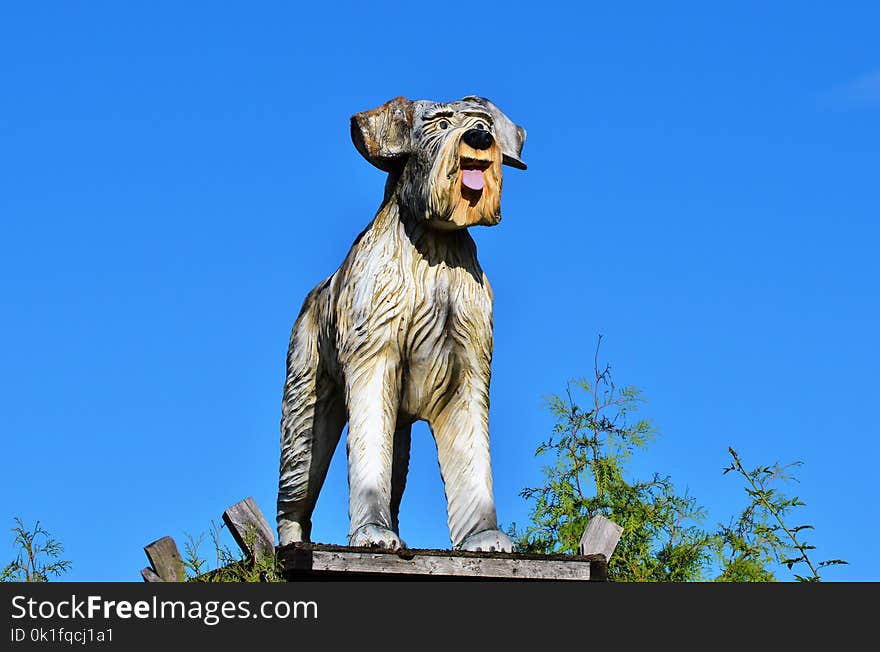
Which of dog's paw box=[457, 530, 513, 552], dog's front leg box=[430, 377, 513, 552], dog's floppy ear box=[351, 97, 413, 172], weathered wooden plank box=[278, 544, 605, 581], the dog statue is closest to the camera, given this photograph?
weathered wooden plank box=[278, 544, 605, 581]

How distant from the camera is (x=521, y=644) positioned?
6438 mm

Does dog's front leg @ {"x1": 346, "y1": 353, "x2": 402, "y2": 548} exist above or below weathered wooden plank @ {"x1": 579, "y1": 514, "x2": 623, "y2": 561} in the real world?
above

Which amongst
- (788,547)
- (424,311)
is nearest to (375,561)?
(424,311)

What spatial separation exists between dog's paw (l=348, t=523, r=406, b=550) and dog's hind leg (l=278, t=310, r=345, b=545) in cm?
151

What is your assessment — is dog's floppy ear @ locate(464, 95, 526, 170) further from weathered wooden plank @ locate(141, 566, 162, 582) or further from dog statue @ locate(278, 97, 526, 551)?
weathered wooden plank @ locate(141, 566, 162, 582)

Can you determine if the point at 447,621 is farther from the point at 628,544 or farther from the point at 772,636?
the point at 628,544

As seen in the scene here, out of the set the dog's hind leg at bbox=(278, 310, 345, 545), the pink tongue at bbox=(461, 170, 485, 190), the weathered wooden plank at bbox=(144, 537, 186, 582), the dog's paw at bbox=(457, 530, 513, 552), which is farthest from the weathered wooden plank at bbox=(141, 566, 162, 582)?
the pink tongue at bbox=(461, 170, 485, 190)

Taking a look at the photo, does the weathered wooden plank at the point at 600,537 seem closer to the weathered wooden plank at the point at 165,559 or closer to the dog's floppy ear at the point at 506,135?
→ the dog's floppy ear at the point at 506,135

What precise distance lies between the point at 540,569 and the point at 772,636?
4.66 ft

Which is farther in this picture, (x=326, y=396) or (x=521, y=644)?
(x=326, y=396)

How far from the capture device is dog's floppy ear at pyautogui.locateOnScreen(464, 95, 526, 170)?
8516mm

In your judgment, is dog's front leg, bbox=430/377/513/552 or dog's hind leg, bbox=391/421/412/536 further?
dog's hind leg, bbox=391/421/412/536

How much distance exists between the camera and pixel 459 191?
8.09 m

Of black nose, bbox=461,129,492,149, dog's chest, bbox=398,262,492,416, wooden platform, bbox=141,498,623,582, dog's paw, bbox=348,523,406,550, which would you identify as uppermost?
black nose, bbox=461,129,492,149
